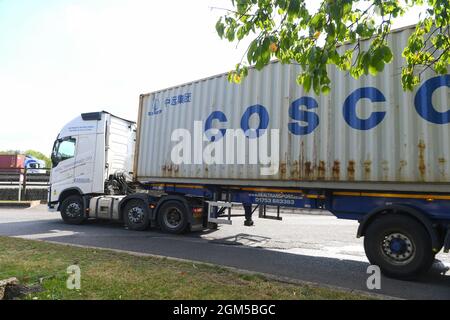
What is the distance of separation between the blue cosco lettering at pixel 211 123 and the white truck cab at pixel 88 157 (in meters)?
3.83

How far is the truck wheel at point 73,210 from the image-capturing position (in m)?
11.5

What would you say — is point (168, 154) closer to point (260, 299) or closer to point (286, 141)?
point (286, 141)

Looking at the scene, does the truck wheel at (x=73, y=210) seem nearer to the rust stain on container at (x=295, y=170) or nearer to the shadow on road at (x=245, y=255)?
the shadow on road at (x=245, y=255)

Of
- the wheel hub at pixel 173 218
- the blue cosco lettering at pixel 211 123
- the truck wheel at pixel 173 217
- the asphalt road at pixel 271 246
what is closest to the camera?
the asphalt road at pixel 271 246

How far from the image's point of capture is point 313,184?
7.19 m

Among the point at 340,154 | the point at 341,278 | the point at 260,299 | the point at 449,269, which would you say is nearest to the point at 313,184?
the point at 340,154

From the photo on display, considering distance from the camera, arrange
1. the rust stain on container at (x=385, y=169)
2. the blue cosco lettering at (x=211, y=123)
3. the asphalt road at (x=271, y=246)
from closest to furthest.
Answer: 1. the asphalt road at (x=271, y=246)
2. the rust stain on container at (x=385, y=169)
3. the blue cosco lettering at (x=211, y=123)

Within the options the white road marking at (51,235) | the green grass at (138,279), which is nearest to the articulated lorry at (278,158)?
the white road marking at (51,235)

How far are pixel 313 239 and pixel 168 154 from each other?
162 inches

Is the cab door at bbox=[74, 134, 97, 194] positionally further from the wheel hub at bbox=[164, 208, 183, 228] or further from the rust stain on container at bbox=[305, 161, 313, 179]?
the rust stain on container at bbox=[305, 161, 313, 179]

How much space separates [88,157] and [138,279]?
24.0 feet

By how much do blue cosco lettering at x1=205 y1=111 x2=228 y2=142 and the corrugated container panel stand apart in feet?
0.37

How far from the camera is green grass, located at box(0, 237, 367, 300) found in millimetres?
4344

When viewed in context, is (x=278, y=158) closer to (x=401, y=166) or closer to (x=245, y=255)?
(x=245, y=255)
